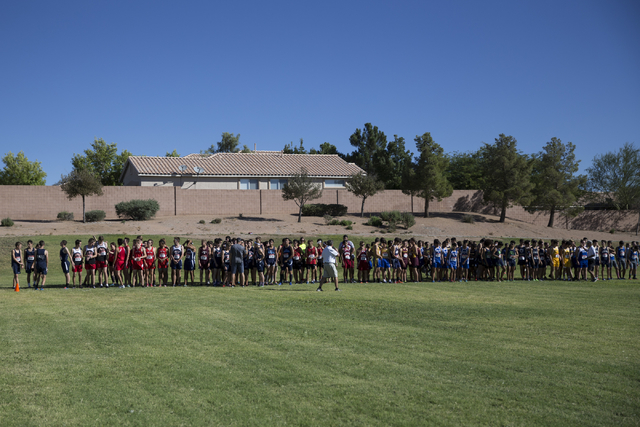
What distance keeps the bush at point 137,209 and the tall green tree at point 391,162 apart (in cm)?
3682

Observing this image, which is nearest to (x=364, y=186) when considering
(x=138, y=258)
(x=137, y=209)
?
(x=137, y=209)

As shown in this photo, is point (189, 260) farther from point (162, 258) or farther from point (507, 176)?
point (507, 176)

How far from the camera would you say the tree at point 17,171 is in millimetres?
61781

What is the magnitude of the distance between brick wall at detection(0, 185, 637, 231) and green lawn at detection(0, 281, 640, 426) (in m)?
27.4

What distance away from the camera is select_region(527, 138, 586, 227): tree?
45.4 m

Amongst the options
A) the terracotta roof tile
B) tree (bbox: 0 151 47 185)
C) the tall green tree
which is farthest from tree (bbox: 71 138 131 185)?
the tall green tree

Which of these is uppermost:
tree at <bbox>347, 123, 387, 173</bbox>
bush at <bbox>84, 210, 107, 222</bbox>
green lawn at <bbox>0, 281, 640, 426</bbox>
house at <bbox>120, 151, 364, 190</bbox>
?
tree at <bbox>347, 123, 387, 173</bbox>

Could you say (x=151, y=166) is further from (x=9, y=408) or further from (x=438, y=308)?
(x=9, y=408)

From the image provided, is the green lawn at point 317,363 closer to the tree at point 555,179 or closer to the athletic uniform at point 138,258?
the athletic uniform at point 138,258

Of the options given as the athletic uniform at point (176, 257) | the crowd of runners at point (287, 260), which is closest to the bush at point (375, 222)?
the crowd of runners at point (287, 260)

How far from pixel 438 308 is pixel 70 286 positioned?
12285 millimetres

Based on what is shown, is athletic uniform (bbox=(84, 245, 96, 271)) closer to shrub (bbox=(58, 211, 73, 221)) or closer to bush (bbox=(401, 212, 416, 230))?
shrub (bbox=(58, 211, 73, 221))

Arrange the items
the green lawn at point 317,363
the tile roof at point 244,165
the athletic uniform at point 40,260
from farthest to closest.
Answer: the tile roof at point 244,165 → the athletic uniform at point 40,260 → the green lawn at point 317,363

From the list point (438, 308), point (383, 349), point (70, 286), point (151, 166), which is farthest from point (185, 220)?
point (383, 349)
